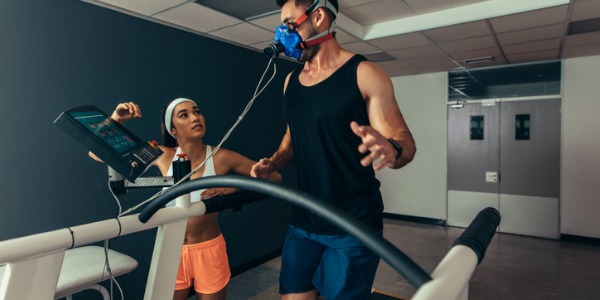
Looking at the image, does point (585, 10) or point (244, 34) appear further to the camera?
point (244, 34)

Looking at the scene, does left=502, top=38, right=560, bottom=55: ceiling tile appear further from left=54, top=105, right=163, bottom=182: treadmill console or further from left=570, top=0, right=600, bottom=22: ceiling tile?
left=54, top=105, right=163, bottom=182: treadmill console

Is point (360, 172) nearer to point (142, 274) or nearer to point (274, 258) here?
point (142, 274)


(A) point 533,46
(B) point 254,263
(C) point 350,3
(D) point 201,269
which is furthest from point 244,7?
Answer: (A) point 533,46

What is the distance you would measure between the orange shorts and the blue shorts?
0.77 m

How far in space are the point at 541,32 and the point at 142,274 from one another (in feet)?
14.4

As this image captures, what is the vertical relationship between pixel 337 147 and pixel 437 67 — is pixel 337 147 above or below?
below

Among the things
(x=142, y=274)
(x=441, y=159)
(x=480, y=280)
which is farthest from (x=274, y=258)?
(x=441, y=159)

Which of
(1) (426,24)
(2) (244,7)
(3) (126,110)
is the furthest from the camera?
(1) (426,24)

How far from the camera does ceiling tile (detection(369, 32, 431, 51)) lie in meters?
3.73

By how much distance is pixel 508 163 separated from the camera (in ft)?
17.3

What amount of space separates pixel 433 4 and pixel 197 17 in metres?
2.06

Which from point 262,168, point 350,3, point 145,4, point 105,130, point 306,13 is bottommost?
point 262,168

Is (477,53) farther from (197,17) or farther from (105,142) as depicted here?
(105,142)

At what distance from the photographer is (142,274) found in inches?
117
